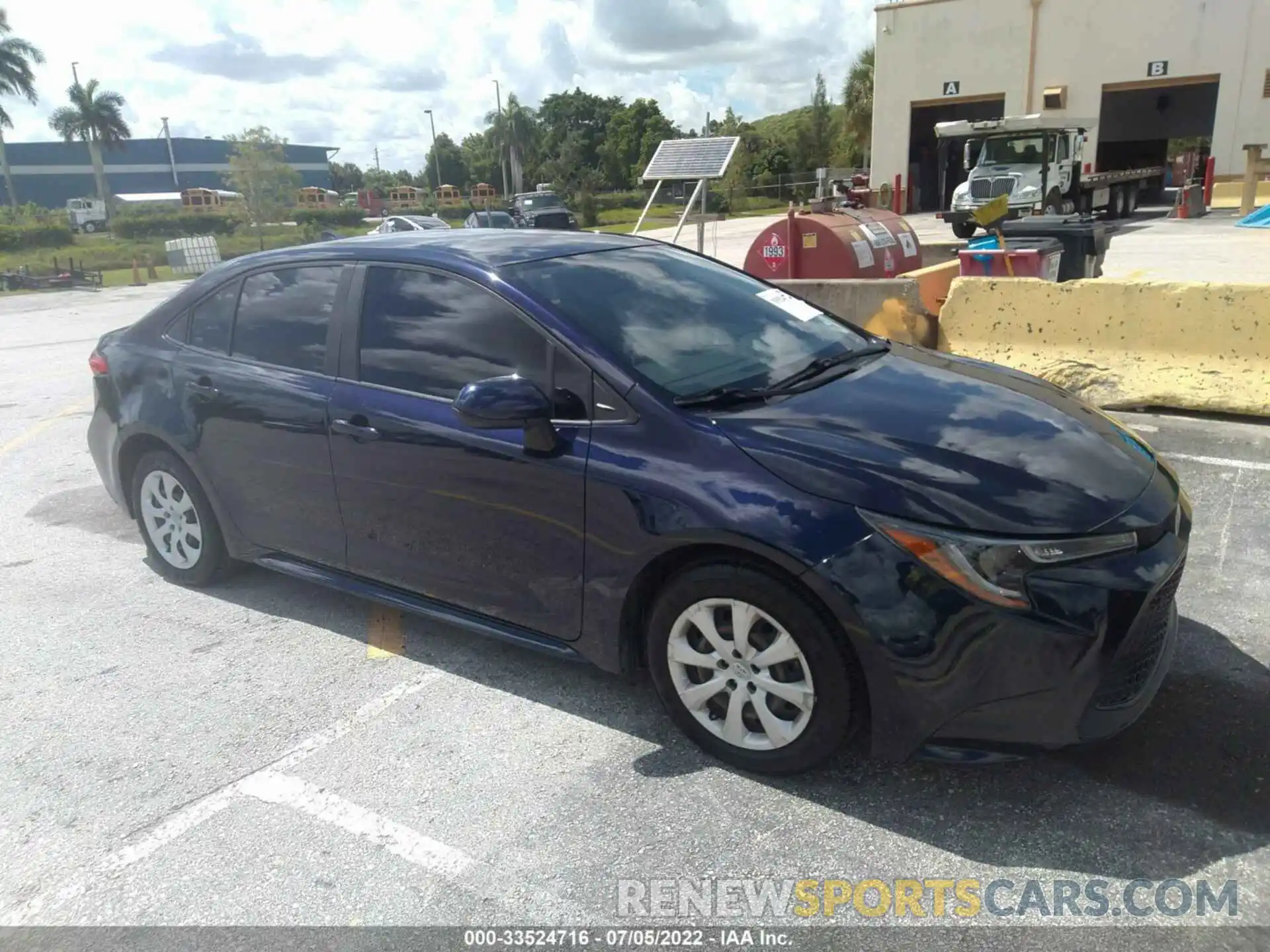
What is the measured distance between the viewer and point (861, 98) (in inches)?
1932

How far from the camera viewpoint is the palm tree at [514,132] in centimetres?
7788

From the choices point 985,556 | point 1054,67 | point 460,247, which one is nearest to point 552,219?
point 1054,67

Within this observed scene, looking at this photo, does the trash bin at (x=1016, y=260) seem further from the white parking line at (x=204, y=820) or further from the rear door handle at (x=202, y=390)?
the white parking line at (x=204, y=820)

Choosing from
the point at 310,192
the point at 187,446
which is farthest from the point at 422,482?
the point at 310,192

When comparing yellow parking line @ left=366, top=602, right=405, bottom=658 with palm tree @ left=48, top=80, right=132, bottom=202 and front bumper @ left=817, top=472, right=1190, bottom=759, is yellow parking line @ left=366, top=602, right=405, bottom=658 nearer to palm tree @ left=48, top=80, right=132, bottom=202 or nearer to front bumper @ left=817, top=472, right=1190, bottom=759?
front bumper @ left=817, top=472, right=1190, bottom=759

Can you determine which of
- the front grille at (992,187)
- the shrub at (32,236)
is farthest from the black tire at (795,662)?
the shrub at (32,236)

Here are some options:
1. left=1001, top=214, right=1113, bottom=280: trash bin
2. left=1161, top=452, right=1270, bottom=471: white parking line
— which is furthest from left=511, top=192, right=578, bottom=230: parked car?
left=1161, top=452, right=1270, bottom=471: white parking line

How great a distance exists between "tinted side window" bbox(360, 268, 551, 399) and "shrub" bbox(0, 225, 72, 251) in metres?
49.6

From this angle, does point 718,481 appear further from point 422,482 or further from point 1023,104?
point 1023,104

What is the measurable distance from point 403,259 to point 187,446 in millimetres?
1451

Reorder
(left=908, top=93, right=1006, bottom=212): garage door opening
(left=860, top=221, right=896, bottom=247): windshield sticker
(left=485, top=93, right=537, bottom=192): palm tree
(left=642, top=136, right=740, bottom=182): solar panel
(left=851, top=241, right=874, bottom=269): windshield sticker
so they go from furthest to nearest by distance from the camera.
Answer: (left=485, top=93, right=537, bottom=192): palm tree, (left=908, top=93, right=1006, bottom=212): garage door opening, (left=642, top=136, right=740, bottom=182): solar panel, (left=860, top=221, right=896, bottom=247): windshield sticker, (left=851, top=241, right=874, bottom=269): windshield sticker

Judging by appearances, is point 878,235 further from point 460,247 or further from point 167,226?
point 167,226

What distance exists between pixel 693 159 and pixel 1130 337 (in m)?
6.85

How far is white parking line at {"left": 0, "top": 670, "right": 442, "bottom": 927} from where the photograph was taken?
8.54 ft
